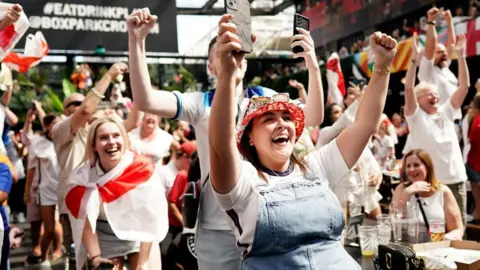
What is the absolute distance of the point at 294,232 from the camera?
1457 mm

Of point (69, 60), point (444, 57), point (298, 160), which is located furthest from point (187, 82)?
point (298, 160)

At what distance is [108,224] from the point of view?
8.55 feet

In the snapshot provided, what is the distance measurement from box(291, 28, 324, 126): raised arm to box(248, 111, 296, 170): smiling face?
58 cm

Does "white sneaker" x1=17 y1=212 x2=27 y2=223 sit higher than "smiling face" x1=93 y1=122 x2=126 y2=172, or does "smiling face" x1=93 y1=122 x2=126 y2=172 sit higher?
"smiling face" x1=93 y1=122 x2=126 y2=172

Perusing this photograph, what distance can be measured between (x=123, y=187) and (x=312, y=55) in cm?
114

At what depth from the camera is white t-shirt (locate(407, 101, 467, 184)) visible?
12.8 feet

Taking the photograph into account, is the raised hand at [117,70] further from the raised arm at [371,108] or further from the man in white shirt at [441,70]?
the man in white shirt at [441,70]

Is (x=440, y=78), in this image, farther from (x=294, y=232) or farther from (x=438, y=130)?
(x=294, y=232)

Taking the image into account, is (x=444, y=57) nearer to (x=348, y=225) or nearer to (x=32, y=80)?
(x=348, y=225)

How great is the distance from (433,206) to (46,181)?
3548 millimetres

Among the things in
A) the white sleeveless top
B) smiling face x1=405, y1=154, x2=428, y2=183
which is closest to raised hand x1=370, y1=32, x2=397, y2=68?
the white sleeveless top

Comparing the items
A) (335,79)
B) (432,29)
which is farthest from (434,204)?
(335,79)

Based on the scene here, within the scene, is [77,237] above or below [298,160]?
below

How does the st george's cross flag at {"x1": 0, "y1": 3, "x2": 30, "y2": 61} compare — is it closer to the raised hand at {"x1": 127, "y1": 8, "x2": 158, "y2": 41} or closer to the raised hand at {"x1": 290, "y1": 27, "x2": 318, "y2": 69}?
the raised hand at {"x1": 127, "y1": 8, "x2": 158, "y2": 41}
